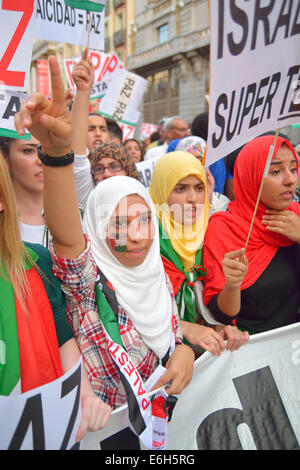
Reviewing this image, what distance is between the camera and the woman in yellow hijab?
6.43ft

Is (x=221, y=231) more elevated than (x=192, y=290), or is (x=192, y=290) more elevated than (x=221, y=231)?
(x=221, y=231)

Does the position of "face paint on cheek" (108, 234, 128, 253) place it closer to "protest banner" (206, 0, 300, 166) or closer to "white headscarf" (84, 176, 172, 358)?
"white headscarf" (84, 176, 172, 358)

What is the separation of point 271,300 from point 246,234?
344 mm

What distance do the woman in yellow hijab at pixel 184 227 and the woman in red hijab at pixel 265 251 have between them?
0.20 feet

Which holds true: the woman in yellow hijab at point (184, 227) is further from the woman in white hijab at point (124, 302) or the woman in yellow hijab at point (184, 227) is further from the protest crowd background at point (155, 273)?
the woman in white hijab at point (124, 302)

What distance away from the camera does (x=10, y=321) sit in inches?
44.6

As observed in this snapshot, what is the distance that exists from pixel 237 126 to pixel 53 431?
4.09 ft

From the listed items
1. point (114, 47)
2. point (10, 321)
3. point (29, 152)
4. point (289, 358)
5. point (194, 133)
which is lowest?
point (289, 358)

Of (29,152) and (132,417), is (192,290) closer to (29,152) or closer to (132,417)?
(132,417)

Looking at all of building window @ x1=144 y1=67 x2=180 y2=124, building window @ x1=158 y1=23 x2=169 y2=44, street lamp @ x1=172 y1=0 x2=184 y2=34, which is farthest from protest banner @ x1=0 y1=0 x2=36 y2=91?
building window @ x1=158 y1=23 x2=169 y2=44

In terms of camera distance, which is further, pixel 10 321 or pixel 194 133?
pixel 194 133

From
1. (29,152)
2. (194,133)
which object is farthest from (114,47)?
(29,152)

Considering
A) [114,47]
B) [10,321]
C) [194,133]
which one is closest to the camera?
[10,321]

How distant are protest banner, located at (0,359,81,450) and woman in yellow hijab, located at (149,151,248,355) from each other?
86 cm
